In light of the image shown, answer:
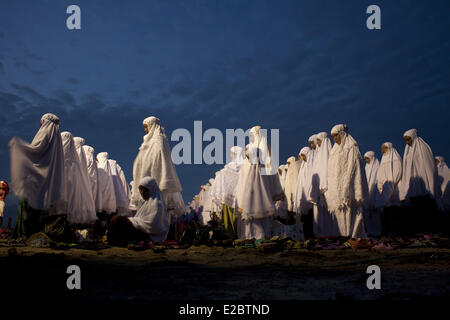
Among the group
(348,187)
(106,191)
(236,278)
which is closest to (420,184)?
(348,187)

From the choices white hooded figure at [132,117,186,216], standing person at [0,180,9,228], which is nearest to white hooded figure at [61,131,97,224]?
white hooded figure at [132,117,186,216]

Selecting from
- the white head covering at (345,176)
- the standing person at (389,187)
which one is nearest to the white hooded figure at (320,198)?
the white head covering at (345,176)

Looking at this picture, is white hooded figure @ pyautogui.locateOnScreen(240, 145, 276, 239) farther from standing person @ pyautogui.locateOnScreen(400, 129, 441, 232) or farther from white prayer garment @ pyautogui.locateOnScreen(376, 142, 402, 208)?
standing person @ pyautogui.locateOnScreen(400, 129, 441, 232)

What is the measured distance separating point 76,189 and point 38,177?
114cm

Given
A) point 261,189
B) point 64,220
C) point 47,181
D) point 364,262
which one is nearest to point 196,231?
point 261,189

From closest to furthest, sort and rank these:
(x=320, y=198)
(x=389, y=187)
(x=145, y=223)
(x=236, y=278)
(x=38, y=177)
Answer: (x=236, y=278) → (x=38, y=177) → (x=145, y=223) → (x=320, y=198) → (x=389, y=187)

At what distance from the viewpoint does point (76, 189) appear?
761 cm

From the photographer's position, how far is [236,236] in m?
9.27

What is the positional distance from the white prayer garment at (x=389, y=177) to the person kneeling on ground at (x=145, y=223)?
591 cm

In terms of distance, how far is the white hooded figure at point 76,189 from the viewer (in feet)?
24.3

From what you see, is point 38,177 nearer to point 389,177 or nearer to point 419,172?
point 389,177

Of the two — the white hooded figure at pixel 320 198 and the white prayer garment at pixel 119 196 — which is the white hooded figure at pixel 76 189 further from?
the white hooded figure at pixel 320 198

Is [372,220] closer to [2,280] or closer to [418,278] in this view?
[418,278]
